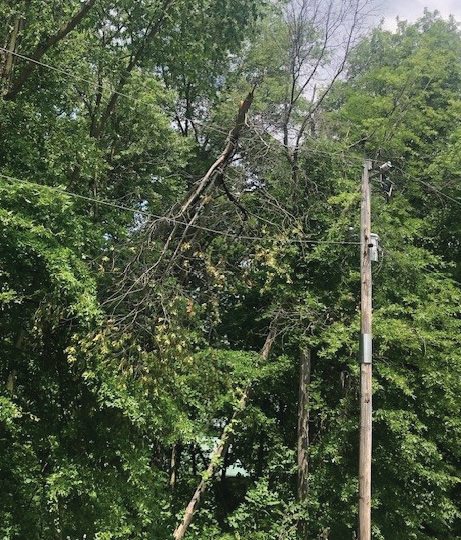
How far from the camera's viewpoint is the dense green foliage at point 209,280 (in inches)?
276

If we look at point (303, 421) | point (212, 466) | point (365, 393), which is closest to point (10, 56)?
point (365, 393)

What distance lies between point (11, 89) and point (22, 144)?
1.05m

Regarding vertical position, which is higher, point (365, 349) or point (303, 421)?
point (365, 349)

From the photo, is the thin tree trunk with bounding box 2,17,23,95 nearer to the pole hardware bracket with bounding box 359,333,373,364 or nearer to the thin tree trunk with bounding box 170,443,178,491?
the pole hardware bracket with bounding box 359,333,373,364

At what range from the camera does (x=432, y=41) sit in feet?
52.3

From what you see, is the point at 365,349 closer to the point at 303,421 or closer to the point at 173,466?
the point at 303,421

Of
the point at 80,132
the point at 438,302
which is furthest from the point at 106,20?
the point at 438,302

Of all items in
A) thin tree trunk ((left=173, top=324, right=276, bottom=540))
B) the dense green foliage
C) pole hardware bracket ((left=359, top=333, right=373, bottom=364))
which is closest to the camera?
the dense green foliage

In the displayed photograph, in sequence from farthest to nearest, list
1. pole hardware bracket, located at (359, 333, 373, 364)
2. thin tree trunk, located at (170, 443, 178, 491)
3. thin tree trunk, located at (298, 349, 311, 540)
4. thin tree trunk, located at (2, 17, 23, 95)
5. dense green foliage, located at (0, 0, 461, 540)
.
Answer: thin tree trunk, located at (170, 443, 178, 491) → thin tree trunk, located at (298, 349, 311, 540) → thin tree trunk, located at (2, 17, 23, 95) → pole hardware bracket, located at (359, 333, 373, 364) → dense green foliage, located at (0, 0, 461, 540)

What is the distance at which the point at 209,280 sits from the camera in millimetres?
8031

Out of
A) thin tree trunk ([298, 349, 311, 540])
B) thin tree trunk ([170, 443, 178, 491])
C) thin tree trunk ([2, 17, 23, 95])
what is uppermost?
thin tree trunk ([2, 17, 23, 95])

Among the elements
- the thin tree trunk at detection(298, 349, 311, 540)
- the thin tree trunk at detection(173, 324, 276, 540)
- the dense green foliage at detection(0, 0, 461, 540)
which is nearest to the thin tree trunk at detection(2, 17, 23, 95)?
the dense green foliage at detection(0, 0, 461, 540)

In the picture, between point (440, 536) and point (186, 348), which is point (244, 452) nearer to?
point (440, 536)

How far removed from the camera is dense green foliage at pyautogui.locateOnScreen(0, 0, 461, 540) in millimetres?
7012
